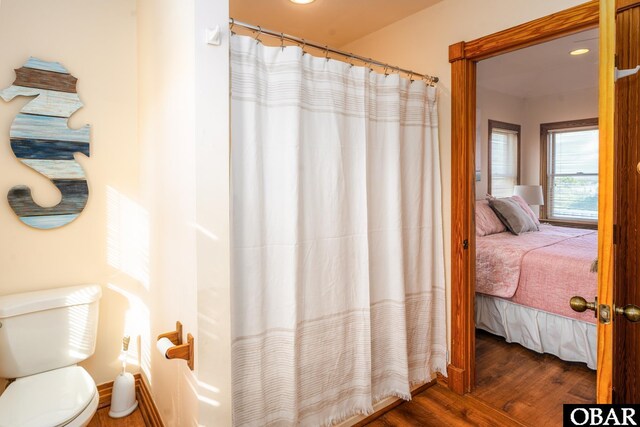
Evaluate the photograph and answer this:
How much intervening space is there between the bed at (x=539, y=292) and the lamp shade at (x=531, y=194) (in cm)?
173

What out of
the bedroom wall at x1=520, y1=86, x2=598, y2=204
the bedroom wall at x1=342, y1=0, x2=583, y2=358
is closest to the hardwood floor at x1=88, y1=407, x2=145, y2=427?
the bedroom wall at x1=342, y1=0, x2=583, y2=358

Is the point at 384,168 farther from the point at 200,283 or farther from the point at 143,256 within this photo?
the point at 143,256

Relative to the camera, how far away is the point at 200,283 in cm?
131

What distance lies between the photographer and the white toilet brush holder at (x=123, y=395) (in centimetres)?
207

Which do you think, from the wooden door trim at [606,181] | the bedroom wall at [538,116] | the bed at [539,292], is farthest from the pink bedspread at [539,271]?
the bedroom wall at [538,116]

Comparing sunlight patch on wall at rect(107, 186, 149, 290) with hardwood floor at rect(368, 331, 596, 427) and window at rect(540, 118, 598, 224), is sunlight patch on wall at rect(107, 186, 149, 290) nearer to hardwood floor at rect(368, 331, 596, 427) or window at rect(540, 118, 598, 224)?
hardwood floor at rect(368, 331, 596, 427)

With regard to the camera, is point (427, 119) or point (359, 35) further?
point (359, 35)

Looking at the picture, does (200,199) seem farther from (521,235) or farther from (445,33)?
(521,235)

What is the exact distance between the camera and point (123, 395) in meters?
2.08

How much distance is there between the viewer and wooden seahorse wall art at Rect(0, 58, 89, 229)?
1.87m

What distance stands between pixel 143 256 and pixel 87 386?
2.59ft

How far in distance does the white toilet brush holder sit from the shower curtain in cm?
100

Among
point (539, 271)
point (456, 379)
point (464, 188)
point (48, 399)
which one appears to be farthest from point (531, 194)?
point (48, 399)

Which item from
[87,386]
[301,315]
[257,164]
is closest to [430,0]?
[257,164]
